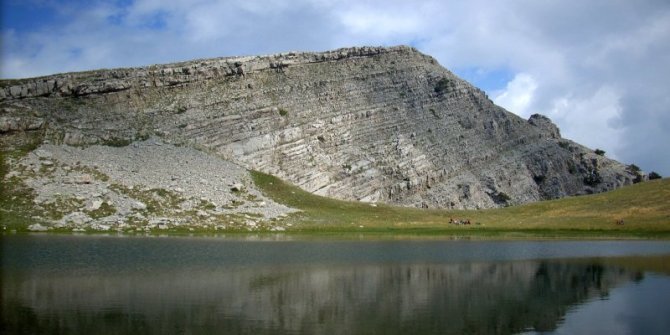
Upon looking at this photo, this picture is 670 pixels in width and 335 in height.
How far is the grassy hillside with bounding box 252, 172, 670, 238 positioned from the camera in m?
78.1

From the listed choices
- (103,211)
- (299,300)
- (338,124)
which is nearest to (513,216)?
(338,124)

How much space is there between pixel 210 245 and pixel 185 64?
58.7m

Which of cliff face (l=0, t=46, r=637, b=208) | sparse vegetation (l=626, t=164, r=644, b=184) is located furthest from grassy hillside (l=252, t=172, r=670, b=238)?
sparse vegetation (l=626, t=164, r=644, b=184)

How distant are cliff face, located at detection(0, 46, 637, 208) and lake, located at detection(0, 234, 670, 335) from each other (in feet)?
145

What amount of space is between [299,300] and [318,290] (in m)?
3.07

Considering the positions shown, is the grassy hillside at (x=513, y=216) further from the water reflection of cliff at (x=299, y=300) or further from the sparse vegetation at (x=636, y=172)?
the water reflection of cliff at (x=299, y=300)

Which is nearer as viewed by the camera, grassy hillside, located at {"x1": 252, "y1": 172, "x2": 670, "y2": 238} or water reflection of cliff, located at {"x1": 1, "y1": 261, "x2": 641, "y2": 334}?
water reflection of cliff, located at {"x1": 1, "y1": 261, "x2": 641, "y2": 334}

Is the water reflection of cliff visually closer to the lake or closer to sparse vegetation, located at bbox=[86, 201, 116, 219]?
the lake

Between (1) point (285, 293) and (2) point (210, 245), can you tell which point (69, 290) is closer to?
(1) point (285, 293)

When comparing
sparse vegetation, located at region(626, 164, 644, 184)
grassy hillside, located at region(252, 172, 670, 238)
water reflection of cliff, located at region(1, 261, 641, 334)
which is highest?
sparse vegetation, located at region(626, 164, 644, 184)

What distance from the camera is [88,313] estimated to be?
23.5 metres

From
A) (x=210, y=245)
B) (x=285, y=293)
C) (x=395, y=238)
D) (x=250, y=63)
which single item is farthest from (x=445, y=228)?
(x=285, y=293)

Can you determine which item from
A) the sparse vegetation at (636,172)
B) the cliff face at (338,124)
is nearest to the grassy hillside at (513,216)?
the cliff face at (338,124)

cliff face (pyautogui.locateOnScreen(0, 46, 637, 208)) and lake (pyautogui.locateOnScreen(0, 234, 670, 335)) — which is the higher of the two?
cliff face (pyautogui.locateOnScreen(0, 46, 637, 208))
